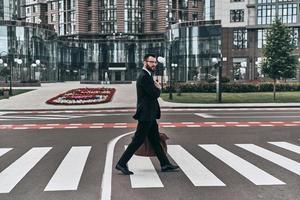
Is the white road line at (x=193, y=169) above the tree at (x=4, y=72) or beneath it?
beneath

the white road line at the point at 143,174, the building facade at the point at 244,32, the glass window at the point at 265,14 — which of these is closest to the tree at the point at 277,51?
the white road line at the point at 143,174

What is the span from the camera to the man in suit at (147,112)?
7.78m

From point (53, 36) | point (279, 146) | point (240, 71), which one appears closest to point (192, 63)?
point (240, 71)

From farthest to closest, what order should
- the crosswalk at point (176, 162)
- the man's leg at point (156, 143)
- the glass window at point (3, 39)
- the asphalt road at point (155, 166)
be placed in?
the glass window at point (3, 39), the man's leg at point (156, 143), the crosswalk at point (176, 162), the asphalt road at point (155, 166)

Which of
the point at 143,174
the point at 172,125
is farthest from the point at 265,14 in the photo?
the point at 143,174

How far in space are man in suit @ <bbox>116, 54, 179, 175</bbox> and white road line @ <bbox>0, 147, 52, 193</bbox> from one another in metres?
1.83

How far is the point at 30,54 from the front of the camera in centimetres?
8175

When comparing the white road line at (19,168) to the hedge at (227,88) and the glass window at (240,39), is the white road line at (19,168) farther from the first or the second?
the glass window at (240,39)

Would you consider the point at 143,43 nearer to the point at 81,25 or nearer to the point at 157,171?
the point at 81,25

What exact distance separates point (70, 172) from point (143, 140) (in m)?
1.50

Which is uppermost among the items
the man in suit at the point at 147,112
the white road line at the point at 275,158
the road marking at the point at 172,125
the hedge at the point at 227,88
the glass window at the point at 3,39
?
the glass window at the point at 3,39

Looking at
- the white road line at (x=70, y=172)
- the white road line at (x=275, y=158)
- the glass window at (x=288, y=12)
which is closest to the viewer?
the white road line at (x=70, y=172)

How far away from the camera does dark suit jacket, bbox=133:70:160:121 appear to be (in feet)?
25.4

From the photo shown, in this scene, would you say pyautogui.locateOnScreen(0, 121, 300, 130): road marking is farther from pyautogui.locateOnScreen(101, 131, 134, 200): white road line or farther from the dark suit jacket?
the dark suit jacket
